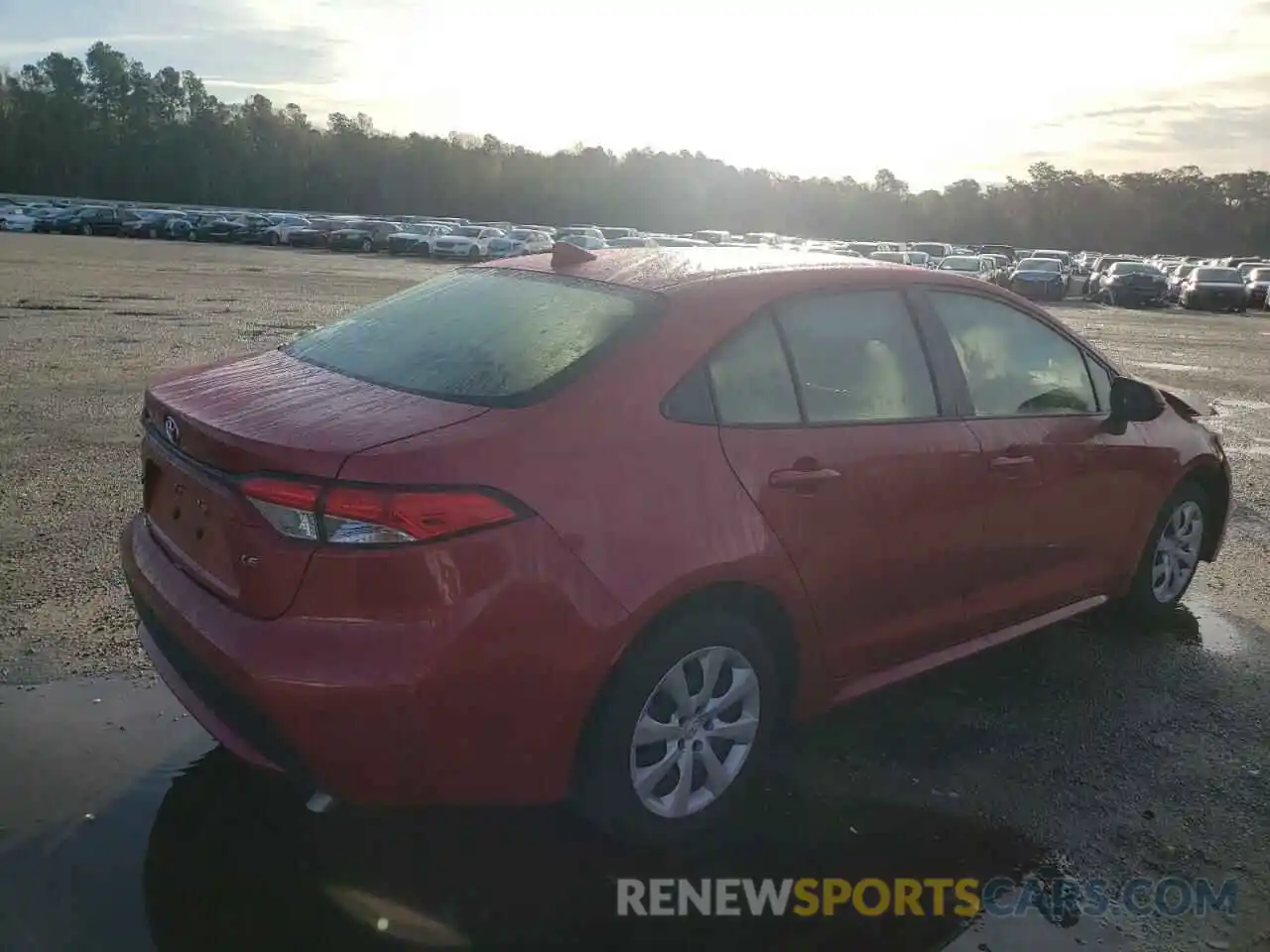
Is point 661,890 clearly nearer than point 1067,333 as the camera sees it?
Yes

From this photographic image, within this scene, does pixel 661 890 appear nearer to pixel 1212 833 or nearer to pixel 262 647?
pixel 262 647

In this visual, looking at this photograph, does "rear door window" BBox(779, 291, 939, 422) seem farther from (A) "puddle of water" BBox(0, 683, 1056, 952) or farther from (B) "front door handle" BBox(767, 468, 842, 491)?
(A) "puddle of water" BBox(0, 683, 1056, 952)

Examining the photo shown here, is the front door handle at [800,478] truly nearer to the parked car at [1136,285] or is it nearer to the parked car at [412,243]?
the parked car at [1136,285]

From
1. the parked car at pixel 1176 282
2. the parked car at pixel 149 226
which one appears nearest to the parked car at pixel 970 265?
the parked car at pixel 1176 282

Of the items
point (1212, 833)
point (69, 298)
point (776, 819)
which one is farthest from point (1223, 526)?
point (69, 298)

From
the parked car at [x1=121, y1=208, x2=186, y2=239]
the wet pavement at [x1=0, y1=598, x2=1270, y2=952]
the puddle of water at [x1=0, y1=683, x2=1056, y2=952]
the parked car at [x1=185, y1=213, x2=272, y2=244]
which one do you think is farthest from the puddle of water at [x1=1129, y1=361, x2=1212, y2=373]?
the parked car at [x1=121, y1=208, x2=186, y2=239]

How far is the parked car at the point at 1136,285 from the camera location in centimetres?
3619

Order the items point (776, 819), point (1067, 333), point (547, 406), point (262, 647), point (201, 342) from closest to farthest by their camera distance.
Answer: point (262, 647)
point (547, 406)
point (776, 819)
point (1067, 333)
point (201, 342)

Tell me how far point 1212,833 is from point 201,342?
504 inches

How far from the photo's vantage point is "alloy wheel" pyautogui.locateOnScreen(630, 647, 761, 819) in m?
→ 3.20

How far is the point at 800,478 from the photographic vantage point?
341 centimetres

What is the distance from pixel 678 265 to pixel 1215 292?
36818mm

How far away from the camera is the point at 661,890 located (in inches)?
124

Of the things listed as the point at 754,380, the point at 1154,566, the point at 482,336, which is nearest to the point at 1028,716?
the point at 1154,566
